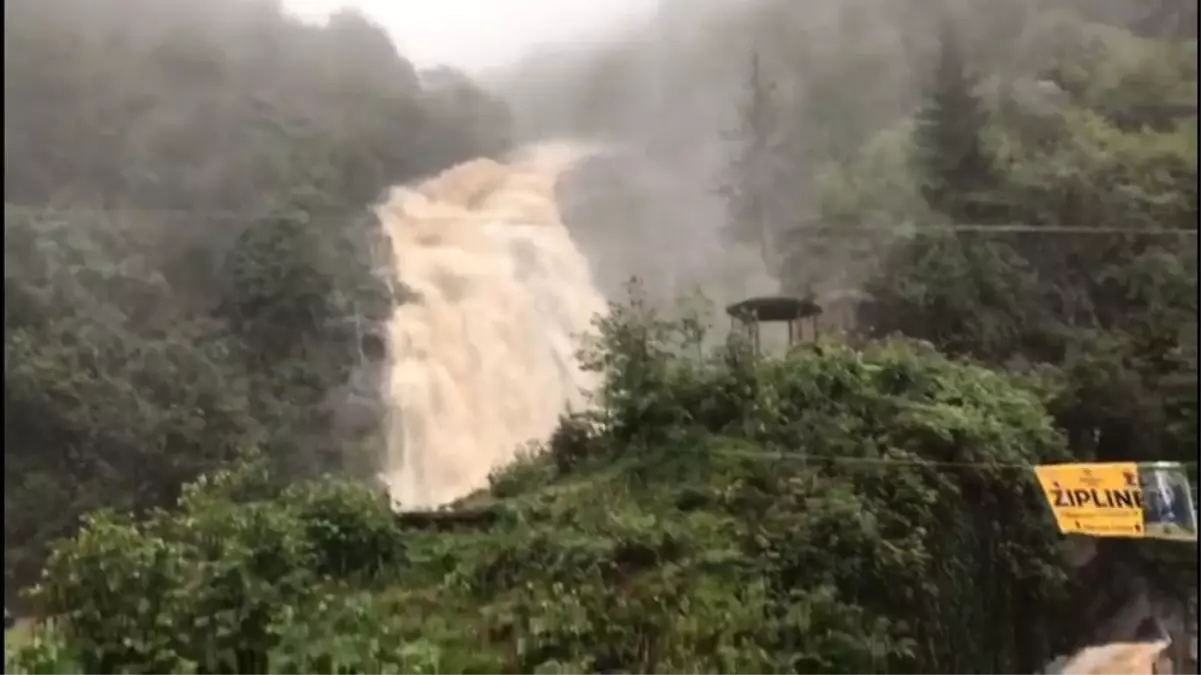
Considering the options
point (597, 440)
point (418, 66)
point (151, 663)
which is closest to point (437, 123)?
point (418, 66)

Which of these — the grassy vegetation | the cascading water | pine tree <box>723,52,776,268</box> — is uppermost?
pine tree <box>723,52,776,268</box>

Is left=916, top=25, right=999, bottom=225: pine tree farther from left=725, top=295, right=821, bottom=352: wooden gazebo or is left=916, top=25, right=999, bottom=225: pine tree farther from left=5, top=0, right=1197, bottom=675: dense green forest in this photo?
left=725, top=295, right=821, bottom=352: wooden gazebo

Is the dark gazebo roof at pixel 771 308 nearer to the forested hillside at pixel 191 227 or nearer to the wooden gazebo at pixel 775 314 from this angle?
the wooden gazebo at pixel 775 314

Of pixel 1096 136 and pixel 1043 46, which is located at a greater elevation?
pixel 1043 46

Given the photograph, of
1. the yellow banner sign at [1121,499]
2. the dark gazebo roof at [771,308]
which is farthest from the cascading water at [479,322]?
the yellow banner sign at [1121,499]

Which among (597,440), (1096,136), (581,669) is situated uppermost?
(1096,136)

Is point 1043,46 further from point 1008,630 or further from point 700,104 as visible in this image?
point 1008,630

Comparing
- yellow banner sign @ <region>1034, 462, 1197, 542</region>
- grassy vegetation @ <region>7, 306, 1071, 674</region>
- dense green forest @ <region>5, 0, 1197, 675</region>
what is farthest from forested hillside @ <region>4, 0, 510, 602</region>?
yellow banner sign @ <region>1034, 462, 1197, 542</region>
